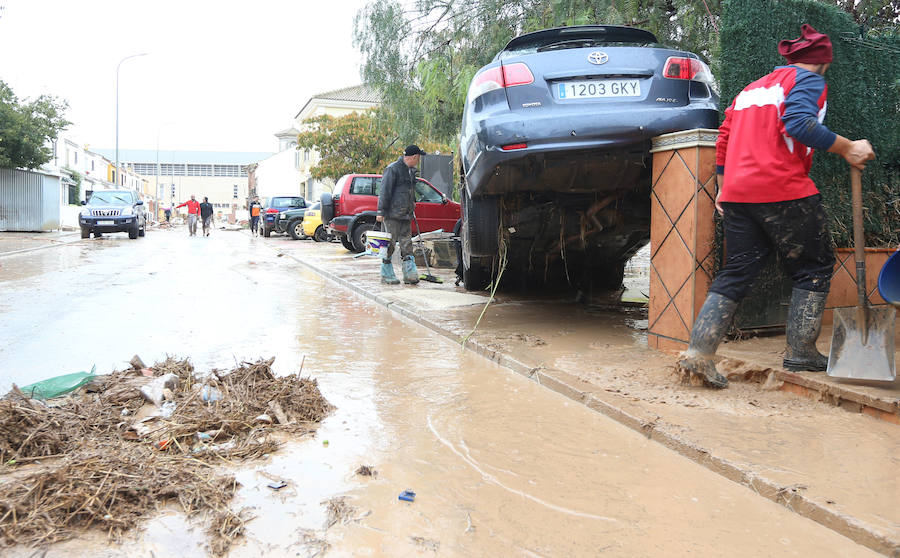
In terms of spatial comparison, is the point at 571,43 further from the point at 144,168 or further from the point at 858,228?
the point at 144,168

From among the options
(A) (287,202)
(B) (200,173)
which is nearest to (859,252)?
(A) (287,202)

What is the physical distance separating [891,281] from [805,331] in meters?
0.52

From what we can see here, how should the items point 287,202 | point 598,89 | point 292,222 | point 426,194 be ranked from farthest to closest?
1. point 287,202
2. point 292,222
3. point 426,194
4. point 598,89

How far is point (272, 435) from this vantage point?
3.44 m

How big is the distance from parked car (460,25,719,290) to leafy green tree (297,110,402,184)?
92.4 ft

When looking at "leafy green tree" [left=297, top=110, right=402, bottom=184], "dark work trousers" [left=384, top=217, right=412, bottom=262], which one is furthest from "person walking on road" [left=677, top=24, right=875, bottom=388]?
"leafy green tree" [left=297, top=110, right=402, bottom=184]

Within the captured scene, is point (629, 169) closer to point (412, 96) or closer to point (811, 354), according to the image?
point (811, 354)

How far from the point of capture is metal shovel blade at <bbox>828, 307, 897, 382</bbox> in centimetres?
365

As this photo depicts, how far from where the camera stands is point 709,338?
4004mm

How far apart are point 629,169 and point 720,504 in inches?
128

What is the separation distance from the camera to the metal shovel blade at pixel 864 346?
12.0 ft

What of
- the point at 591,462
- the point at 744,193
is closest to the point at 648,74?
the point at 744,193

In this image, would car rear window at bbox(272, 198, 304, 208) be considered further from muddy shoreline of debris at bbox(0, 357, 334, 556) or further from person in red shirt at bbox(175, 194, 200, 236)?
muddy shoreline of debris at bbox(0, 357, 334, 556)

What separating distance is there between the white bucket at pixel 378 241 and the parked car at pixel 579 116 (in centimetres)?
423
